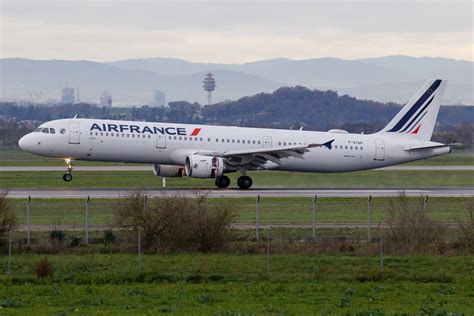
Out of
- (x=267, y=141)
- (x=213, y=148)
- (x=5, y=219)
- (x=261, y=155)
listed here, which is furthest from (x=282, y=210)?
(x=267, y=141)

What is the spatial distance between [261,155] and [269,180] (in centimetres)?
823

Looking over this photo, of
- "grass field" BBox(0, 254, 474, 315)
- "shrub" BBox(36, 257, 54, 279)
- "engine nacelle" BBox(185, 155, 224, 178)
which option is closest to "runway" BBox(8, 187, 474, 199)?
"engine nacelle" BBox(185, 155, 224, 178)

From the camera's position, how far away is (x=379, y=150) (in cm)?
5875

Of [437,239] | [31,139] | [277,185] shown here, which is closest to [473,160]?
[277,185]

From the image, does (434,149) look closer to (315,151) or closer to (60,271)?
(315,151)

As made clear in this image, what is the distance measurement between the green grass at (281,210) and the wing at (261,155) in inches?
229

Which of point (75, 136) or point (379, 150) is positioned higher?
point (75, 136)

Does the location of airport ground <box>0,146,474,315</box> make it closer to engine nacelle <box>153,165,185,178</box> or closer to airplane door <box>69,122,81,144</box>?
airplane door <box>69,122,81,144</box>

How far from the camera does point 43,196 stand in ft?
156

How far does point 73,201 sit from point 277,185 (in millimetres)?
16422

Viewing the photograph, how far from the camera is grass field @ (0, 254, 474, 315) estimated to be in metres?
22.9

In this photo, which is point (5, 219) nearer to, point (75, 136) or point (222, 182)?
point (75, 136)

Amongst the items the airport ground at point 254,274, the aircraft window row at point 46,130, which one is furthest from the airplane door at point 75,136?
the airport ground at point 254,274

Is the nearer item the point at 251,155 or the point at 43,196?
the point at 43,196
